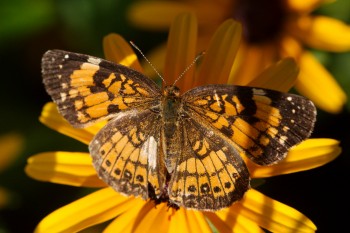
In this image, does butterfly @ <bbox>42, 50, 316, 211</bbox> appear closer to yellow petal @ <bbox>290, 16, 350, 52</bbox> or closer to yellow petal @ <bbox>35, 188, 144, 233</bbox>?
yellow petal @ <bbox>35, 188, 144, 233</bbox>

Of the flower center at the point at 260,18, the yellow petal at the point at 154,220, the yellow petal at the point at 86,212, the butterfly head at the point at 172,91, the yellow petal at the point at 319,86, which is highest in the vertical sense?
the butterfly head at the point at 172,91

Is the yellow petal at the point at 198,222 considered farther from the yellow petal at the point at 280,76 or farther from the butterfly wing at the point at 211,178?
the yellow petal at the point at 280,76

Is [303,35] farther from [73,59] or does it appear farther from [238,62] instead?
[73,59]

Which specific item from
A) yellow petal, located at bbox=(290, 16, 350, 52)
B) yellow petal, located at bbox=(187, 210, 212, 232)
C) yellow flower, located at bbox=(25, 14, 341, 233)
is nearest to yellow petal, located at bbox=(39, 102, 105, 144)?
yellow flower, located at bbox=(25, 14, 341, 233)

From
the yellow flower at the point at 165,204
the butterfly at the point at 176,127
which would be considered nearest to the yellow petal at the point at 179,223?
the yellow flower at the point at 165,204

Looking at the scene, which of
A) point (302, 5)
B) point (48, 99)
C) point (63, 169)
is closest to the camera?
point (63, 169)

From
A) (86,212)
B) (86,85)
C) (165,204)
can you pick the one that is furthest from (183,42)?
(86,212)

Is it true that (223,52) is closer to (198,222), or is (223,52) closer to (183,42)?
(183,42)
